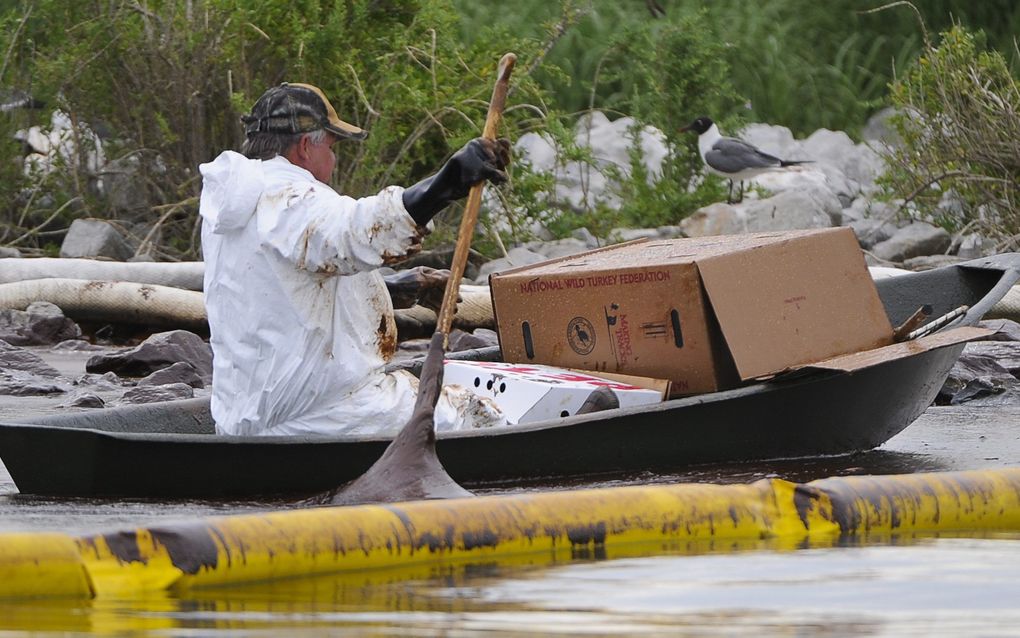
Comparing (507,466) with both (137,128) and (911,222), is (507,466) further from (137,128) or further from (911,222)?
(911,222)

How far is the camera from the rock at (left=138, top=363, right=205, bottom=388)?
8094 millimetres

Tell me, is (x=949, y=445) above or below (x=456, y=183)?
below

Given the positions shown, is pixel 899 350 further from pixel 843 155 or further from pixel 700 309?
pixel 843 155

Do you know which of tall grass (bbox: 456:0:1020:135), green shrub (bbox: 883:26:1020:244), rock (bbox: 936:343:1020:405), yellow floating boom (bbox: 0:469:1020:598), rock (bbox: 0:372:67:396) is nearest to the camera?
yellow floating boom (bbox: 0:469:1020:598)

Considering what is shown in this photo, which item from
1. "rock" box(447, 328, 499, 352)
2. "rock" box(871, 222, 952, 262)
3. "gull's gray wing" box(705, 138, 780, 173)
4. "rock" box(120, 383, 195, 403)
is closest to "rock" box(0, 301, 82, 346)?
"rock" box(447, 328, 499, 352)

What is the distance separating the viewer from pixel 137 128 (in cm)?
1278

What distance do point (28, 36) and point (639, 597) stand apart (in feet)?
35.3

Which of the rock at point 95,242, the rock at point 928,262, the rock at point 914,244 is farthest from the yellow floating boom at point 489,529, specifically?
the rock at point 95,242

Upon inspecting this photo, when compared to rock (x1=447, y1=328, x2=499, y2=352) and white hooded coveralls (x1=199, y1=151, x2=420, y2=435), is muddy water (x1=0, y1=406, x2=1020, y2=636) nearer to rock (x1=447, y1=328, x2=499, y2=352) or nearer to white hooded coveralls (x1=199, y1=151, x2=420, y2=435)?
white hooded coveralls (x1=199, y1=151, x2=420, y2=435)

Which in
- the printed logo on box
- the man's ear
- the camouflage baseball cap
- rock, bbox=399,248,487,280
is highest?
the camouflage baseball cap

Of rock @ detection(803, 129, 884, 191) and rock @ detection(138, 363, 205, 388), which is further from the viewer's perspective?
rock @ detection(803, 129, 884, 191)

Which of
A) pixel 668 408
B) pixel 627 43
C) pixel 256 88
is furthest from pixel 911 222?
pixel 668 408

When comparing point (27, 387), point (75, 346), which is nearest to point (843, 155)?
point (75, 346)

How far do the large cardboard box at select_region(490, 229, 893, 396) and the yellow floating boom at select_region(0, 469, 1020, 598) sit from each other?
1227mm
